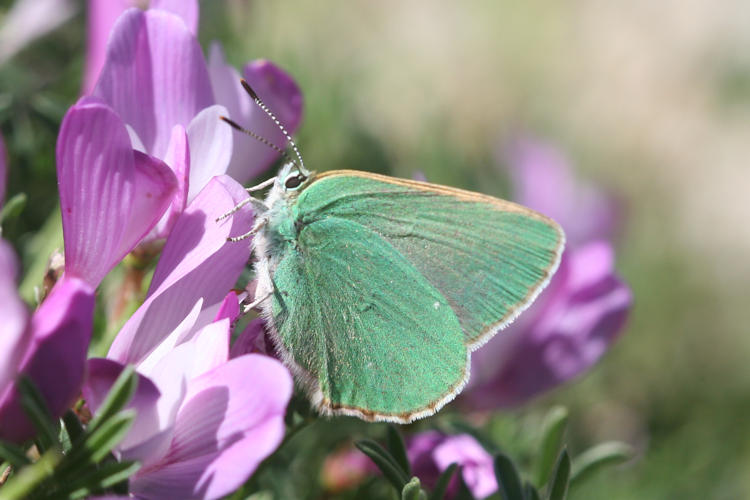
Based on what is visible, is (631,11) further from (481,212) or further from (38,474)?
(38,474)

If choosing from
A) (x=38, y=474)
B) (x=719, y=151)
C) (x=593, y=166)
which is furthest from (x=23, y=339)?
(x=719, y=151)

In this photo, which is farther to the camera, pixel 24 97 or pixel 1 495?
pixel 24 97

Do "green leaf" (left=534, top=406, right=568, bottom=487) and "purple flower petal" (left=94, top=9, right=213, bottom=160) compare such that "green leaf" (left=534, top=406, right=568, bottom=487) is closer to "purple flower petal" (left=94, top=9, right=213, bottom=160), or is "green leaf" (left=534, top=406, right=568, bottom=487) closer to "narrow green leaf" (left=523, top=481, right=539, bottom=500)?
"narrow green leaf" (left=523, top=481, right=539, bottom=500)

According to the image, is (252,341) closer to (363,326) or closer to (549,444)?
(363,326)

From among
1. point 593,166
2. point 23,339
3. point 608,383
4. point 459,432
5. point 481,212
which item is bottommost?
point 608,383

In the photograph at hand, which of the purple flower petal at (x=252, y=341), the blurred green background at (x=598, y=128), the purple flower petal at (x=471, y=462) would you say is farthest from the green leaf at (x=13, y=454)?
the blurred green background at (x=598, y=128)
